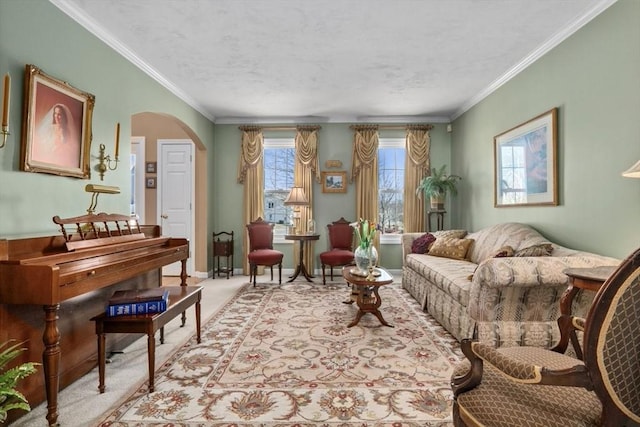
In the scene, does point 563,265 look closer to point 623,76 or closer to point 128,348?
point 623,76

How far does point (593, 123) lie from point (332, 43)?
244 cm

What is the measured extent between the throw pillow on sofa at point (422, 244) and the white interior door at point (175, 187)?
3830mm

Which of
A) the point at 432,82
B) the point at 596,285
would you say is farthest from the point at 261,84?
the point at 596,285

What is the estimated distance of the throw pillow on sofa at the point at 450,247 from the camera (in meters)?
4.34

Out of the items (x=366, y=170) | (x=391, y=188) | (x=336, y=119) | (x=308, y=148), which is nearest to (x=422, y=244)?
(x=391, y=188)

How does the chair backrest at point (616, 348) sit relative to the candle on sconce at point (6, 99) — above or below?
below

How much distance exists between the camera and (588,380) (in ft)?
3.23

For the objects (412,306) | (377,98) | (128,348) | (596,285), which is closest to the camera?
(596,285)

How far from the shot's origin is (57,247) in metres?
2.24

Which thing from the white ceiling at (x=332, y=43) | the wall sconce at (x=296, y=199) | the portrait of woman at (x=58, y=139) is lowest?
the wall sconce at (x=296, y=199)

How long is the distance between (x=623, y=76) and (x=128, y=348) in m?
4.53

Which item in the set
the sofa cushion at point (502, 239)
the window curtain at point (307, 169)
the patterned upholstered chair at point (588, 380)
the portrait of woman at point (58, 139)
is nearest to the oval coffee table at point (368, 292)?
the sofa cushion at point (502, 239)

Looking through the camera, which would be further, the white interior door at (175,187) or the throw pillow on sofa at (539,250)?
the white interior door at (175,187)

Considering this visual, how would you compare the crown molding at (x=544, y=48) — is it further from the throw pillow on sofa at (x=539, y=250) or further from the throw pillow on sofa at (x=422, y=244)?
the throw pillow on sofa at (x=422, y=244)
